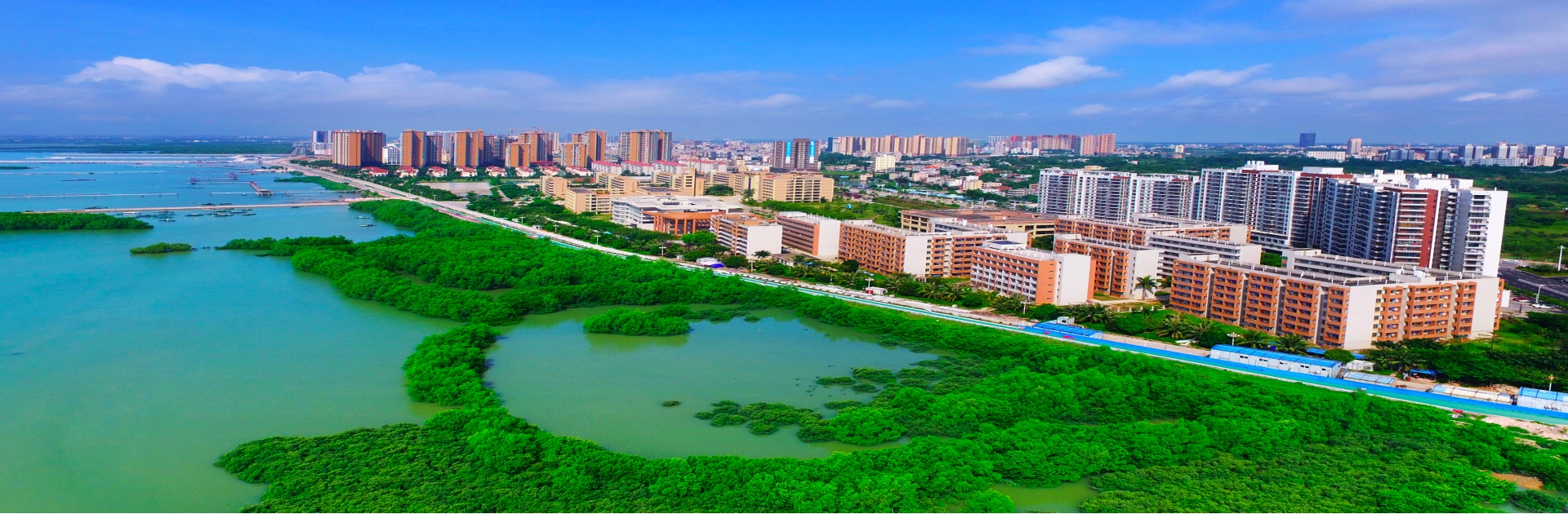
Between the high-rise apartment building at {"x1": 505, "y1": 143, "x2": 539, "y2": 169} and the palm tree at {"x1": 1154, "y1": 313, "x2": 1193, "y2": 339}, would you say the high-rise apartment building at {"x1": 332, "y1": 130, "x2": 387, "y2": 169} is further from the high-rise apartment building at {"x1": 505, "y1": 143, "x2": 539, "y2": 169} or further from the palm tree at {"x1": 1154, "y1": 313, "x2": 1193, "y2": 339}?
the palm tree at {"x1": 1154, "y1": 313, "x2": 1193, "y2": 339}

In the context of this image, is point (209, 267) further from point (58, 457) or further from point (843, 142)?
point (843, 142)

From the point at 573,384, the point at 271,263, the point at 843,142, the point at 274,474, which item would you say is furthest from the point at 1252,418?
the point at 843,142

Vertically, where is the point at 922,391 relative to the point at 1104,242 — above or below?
below

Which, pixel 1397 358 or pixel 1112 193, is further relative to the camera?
pixel 1112 193

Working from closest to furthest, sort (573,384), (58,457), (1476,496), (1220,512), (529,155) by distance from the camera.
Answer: (1220,512) < (1476,496) < (58,457) < (573,384) < (529,155)

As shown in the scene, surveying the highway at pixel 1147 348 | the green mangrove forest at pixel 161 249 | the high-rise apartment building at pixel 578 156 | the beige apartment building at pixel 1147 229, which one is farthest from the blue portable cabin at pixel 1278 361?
the high-rise apartment building at pixel 578 156

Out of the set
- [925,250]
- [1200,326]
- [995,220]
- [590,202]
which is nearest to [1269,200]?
[995,220]

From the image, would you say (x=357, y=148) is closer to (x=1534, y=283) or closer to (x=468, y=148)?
(x=468, y=148)
